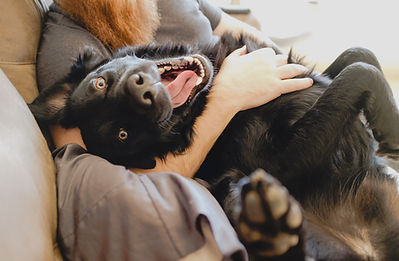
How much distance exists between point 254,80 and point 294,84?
0.53ft

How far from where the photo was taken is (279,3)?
11.1ft

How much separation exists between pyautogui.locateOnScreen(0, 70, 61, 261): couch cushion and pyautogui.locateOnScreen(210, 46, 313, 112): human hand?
0.73 meters

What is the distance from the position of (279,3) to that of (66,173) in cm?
300

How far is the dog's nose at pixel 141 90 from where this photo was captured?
1.22 metres

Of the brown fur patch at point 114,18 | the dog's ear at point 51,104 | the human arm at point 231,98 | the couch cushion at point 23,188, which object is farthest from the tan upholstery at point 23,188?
the brown fur patch at point 114,18

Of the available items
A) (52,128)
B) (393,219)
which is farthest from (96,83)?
(393,219)

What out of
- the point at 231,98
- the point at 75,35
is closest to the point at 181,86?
the point at 231,98

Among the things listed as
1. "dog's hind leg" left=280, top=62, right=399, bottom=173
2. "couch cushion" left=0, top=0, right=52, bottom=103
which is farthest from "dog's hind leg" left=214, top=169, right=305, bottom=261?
"couch cushion" left=0, top=0, right=52, bottom=103

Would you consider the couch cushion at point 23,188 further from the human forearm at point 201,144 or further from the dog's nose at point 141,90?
the human forearm at point 201,144

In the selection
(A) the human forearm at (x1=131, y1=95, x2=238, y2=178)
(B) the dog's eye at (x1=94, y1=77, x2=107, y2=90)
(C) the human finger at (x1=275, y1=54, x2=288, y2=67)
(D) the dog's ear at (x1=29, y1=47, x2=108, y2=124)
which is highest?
(C) the human finger at (x1=275, y1=54, x2=288, y2=67)

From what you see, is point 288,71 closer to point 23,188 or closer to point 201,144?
point 201,144

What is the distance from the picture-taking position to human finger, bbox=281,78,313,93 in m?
1.37

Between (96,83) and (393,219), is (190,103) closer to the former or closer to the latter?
(96,83)

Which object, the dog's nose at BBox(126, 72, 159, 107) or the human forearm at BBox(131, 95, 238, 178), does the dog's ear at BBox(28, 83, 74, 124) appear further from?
the human forearm at BBox(131, 95, 238, 178)
